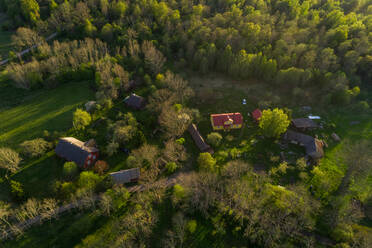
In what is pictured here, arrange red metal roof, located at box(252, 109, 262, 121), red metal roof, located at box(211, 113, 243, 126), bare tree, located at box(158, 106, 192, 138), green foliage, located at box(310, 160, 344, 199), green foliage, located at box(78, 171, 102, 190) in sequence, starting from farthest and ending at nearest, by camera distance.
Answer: red metal roof, located at box(252, 109, 262, 121)
red metal roof, located at box(211, 113, 243, 126)
bare tree, located at box(158, 106, 192, 138)
green foliage, located at box(310, 160, 344, 199)
green foliage, located at box(78, 171, 102, 190)

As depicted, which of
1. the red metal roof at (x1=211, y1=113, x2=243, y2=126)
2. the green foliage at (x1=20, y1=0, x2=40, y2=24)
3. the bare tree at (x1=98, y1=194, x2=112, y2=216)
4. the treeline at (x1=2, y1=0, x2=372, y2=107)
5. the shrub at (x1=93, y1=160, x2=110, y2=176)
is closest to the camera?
the bare tree at (x1=98, y1=194, x2=112, y2=216)

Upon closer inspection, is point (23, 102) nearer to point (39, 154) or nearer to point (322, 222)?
point (39, 154)

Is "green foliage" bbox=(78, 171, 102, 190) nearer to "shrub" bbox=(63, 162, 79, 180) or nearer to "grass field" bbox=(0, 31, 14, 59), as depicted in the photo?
"shrub" bbox=(63, 162, 79, 180)

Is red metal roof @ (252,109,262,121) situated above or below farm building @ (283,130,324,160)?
above

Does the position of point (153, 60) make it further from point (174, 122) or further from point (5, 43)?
point (5, 43)

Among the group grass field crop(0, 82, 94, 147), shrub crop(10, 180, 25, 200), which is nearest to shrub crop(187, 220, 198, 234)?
shrub crop(10, 180, 25, 200)
